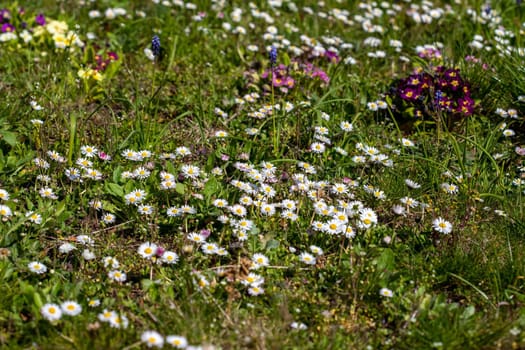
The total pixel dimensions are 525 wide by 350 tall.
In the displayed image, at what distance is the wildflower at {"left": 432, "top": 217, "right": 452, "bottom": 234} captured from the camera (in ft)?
10.5

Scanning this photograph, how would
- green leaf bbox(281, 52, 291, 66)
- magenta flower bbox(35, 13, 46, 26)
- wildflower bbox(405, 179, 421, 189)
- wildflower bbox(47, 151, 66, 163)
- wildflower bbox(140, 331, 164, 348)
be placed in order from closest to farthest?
wildflower bbox(140, 331, 164, 348) < wildflower bbox(405, 179, 421, 189) < wildflower bbox(47, 151, 66, 163) < green leaf bbox(281, 52, 291, 66) < magenta flower bbox(35, 13, 46, 26)

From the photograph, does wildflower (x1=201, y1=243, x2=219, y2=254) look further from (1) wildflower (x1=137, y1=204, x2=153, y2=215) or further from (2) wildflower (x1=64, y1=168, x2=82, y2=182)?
(2) wildflower (x1=64, y1=168, x2=82, y2=182)

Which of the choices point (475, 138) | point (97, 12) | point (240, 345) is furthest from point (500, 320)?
point (97, 12)

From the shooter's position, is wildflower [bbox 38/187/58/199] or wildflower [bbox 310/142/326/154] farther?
wildflower [bbox 310/142/326/154]

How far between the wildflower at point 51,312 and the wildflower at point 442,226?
1747 millimetres

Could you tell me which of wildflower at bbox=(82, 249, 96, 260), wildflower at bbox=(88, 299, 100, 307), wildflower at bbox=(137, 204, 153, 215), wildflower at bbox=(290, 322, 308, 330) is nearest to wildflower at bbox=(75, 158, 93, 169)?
wildflower at bbox=(137, 204, 153, 215)

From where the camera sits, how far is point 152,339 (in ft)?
8.24

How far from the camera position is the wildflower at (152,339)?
→ 98.5 inches

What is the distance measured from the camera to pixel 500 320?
2.75m

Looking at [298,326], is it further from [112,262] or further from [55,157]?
[55,157]

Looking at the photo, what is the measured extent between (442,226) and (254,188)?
0.97 metres

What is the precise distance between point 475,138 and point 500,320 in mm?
1457

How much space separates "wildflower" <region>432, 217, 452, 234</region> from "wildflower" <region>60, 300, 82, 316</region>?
1.67 meters

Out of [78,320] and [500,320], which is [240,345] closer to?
[78,320]
